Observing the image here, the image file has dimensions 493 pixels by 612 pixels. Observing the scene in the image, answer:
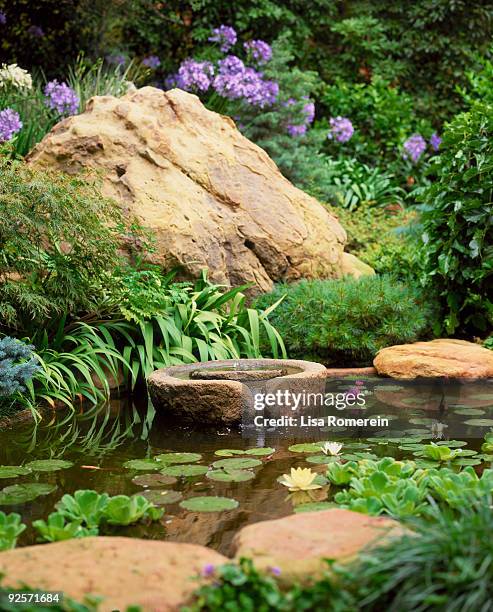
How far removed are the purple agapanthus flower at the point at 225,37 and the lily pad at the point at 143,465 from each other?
8.78 m

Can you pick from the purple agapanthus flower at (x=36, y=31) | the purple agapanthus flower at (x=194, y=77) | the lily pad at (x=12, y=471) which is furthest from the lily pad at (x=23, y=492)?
the purple agapanthus flower at (x=36, y=31)

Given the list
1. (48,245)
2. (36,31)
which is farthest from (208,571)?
(36,31)

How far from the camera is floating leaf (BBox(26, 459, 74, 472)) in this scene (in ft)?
14.2

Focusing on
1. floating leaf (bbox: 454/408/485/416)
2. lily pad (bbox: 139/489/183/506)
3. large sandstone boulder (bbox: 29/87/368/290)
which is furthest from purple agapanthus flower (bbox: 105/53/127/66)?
lily pad (bbox: 139/489/183/506)

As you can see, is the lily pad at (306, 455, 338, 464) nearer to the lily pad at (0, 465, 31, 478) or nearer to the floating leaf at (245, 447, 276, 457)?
the floating leaf at (245, 447, 276, 457)

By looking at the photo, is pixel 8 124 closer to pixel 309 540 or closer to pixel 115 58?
pixel 115 58

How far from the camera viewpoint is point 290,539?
2.73 m

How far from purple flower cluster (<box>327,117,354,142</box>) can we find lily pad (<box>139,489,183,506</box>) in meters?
9.07

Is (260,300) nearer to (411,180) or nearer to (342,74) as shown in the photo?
(411,180)

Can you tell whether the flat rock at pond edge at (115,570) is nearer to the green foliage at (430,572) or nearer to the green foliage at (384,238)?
the green foliage at (430,572)

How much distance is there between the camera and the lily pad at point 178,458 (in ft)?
14.6

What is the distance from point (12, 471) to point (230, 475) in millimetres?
1171

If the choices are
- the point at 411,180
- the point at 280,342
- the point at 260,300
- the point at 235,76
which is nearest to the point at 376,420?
the point at 280,342

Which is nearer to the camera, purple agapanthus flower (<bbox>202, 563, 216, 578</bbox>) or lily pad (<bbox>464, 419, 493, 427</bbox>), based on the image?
purple agapanthus flower (<bbox>202, 563, 216, 578</bbox>)
